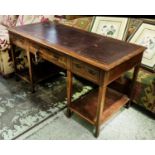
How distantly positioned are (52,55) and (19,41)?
0.53 meters

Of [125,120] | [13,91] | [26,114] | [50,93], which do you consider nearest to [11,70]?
[13,91]

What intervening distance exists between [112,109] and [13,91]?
112 centimetres

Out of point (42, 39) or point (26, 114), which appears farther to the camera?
point (26, 114)

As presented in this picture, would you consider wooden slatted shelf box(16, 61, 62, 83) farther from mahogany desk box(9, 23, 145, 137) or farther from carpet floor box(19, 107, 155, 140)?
carpet floor box(19, 107, 155, 140)

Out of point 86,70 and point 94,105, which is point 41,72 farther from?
point 86,70

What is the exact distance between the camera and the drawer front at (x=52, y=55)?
156 centimetres

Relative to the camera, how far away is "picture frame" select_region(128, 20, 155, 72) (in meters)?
1.84

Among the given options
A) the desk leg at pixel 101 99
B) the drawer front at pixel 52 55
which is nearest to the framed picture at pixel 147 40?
the desk leg at pixel 101 99

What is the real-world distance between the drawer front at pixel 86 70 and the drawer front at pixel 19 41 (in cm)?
68

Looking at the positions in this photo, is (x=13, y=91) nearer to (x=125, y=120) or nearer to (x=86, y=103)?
(x=86, y=103)

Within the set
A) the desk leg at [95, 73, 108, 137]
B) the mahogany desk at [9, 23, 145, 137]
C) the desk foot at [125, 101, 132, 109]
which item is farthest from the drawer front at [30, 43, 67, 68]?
the desk foot at [125, 101, 132, 109]
